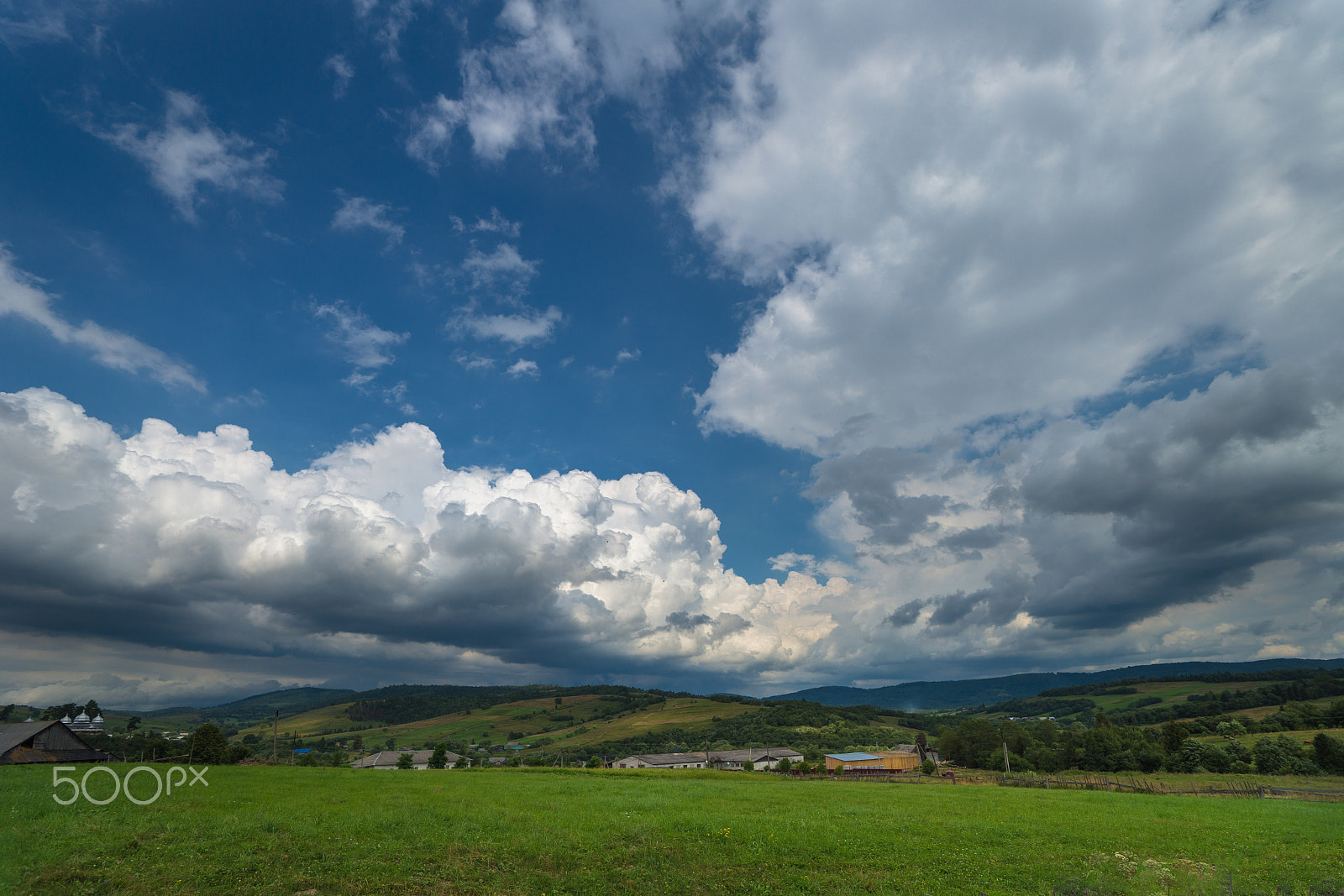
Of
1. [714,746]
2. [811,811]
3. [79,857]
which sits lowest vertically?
[714,746]

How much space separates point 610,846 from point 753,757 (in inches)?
5787

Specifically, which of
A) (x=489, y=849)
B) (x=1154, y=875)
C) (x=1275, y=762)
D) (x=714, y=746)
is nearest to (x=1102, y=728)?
(x=1275, y=762)

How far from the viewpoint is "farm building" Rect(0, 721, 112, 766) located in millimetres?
70500

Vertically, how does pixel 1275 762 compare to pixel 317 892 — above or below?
below

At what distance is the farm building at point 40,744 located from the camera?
7050cm

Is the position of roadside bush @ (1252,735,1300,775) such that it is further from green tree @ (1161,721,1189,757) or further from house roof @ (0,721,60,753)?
house roof @ (0,721,60,753)

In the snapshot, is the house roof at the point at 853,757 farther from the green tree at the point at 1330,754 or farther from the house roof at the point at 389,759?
the house roof at the point at 389,759

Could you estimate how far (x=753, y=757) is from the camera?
506ft

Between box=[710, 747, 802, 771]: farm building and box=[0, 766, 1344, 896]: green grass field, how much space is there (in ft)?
407

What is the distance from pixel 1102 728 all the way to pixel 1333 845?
10759 cm

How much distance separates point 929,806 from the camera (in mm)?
36406

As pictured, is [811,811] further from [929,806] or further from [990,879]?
[990,879]
